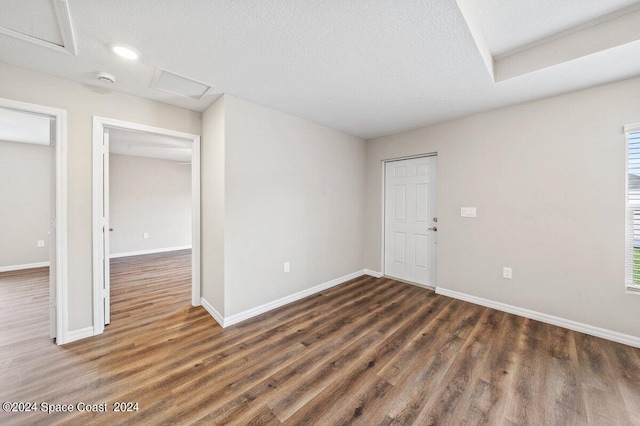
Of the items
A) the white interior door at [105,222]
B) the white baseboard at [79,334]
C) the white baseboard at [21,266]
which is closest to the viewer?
the white baseboard at [79,334]

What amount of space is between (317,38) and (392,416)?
2484mm

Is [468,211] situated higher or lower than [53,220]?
higher

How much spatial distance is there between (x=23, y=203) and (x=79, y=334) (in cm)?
432

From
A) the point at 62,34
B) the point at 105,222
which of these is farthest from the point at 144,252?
the point at 62,34

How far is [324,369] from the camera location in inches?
73.7

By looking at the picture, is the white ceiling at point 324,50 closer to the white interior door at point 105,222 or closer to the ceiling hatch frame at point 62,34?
the ceiling hatch frame at point 62,34

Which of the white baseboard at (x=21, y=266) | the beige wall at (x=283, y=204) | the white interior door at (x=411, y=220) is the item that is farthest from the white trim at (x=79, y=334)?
the white baseboard at (x=21, y=266)

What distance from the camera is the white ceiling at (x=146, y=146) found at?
423 cm

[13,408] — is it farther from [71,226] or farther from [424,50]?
[424,50]

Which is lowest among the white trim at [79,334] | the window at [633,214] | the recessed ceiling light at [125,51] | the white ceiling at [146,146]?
the white trim at [79,334]

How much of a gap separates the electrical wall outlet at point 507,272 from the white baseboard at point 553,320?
0.33 meters

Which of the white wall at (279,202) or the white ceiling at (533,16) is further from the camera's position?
the white wall at (279,202)

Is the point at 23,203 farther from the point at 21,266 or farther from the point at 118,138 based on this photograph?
the point at 118,138

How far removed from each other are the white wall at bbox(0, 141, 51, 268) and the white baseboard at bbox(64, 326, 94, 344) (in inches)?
155
